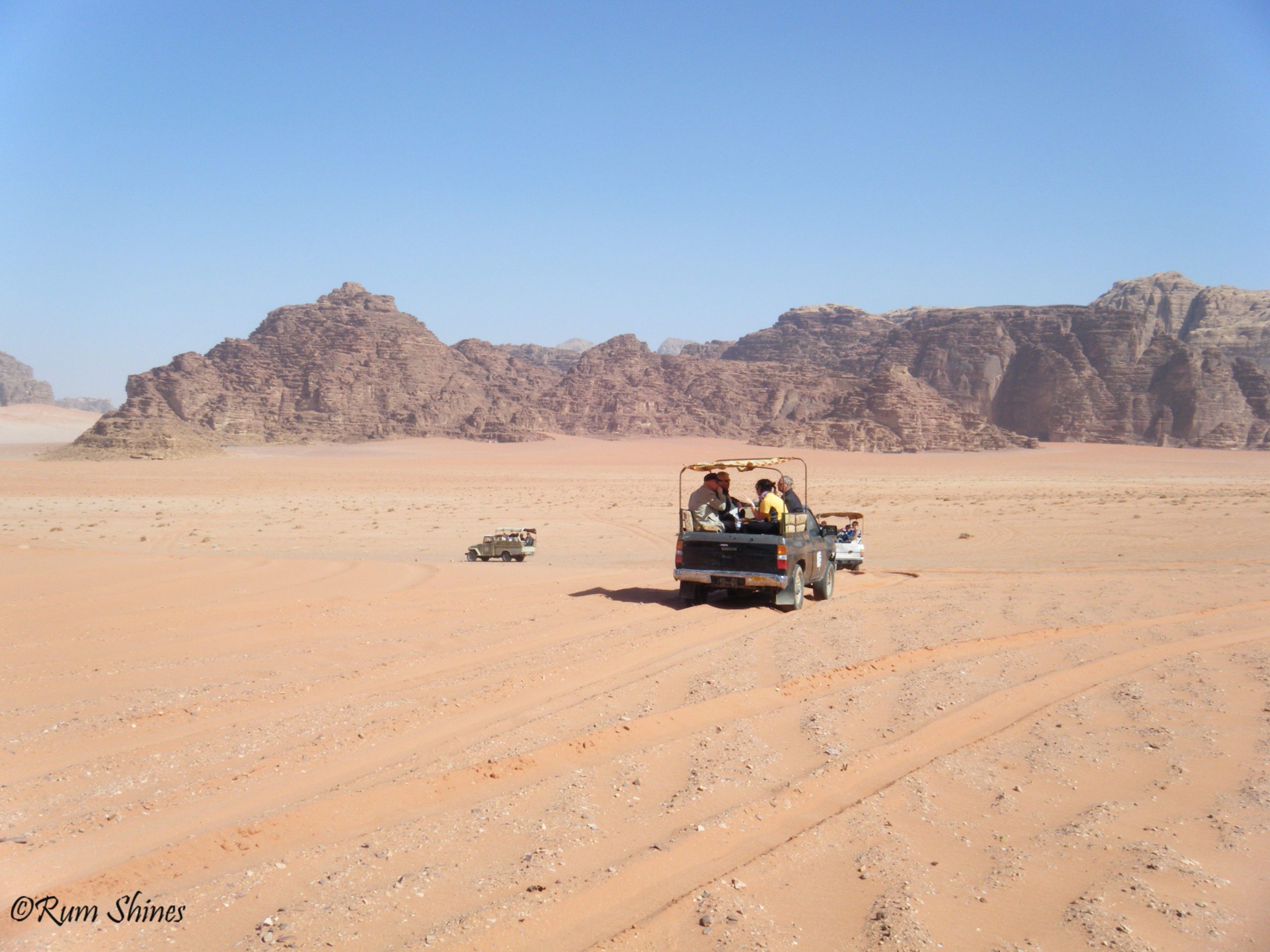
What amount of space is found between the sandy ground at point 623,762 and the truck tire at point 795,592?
0.16 m

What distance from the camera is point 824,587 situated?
11.4 m

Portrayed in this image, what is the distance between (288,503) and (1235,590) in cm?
3163

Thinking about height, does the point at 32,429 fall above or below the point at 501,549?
below

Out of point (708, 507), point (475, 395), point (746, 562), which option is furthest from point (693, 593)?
point (475, 395)

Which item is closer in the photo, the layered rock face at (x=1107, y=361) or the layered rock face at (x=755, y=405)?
the layered rock face at (x=755, y=405)

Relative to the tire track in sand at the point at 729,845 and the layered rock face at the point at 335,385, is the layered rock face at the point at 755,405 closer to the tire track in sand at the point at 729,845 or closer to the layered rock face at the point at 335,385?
the layered rock face at the point at 335,385

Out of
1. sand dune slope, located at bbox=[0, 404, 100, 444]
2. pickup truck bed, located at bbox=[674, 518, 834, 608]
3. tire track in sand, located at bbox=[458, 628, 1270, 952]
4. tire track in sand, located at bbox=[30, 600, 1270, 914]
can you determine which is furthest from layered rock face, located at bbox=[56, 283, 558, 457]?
tire track in sand, located at bbox=[458, 628, 1270, 952]

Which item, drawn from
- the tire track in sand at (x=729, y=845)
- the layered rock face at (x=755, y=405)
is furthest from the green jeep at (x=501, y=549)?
the layered rock face at (x=755, y=405)

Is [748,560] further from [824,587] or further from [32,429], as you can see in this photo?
[32,429]

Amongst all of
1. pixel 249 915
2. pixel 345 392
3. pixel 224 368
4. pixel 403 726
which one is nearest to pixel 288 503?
pixel 403 726

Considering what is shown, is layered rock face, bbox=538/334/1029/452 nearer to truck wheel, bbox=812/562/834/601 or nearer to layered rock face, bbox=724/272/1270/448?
layered rock face, bbox=724/272/1270/448

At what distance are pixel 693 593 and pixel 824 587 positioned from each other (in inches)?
76.5

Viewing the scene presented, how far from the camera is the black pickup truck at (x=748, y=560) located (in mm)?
10008

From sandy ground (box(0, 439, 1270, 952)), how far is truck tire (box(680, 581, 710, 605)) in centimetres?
37
